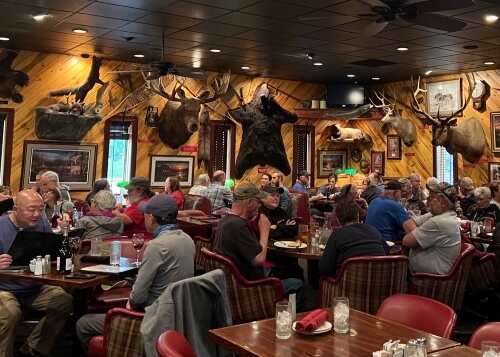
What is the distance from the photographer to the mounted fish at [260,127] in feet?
37.3

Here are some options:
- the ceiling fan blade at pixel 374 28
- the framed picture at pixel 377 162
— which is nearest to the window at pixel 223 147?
the framed picture at pixel 377 162

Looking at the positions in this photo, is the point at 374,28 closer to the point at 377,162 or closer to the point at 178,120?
the point at 178,120

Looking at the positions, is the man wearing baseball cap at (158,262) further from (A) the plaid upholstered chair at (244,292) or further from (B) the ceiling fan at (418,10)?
(B) the ceiling fan at (418,10)

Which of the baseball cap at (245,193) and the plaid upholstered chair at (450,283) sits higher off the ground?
the baseball cap at (245,193)

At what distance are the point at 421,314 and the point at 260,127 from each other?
8822 mm

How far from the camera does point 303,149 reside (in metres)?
12.8

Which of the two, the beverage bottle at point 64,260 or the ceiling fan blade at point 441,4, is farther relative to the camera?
the ceiling fan blade at point 441,4

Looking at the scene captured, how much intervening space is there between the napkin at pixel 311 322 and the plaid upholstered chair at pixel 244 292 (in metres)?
1.31

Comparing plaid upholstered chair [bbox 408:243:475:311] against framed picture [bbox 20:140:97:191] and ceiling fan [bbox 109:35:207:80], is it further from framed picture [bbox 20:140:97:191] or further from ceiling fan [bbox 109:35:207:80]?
framed picture [bbox 20:140:97:191]

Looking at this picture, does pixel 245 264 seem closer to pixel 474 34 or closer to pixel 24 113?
pixel 474 34

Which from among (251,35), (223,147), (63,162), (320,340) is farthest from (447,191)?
(223,147)

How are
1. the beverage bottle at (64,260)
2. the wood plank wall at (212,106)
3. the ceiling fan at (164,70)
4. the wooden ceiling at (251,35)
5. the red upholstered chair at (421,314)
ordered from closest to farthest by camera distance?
1. the red upholstered chair at (421,314)
2. the beverage bottle at (64,260)
3. the wooden ceiling at (251,35)
4. the ceiling fan at (164,70)
5. the wood plank wall at (212,106)

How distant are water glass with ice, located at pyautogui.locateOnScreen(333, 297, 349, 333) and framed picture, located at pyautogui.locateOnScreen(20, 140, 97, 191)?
792cm

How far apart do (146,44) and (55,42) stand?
1472 mm
